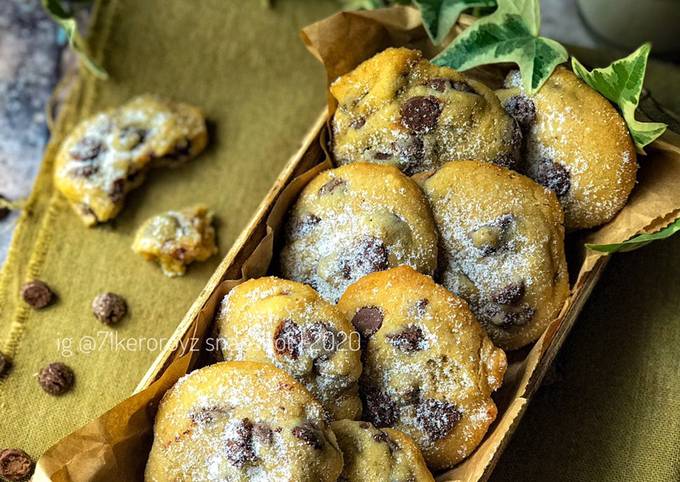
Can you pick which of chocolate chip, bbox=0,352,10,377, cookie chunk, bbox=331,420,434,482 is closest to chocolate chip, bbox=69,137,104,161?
chocolate chip, bbox=0,352,10,377

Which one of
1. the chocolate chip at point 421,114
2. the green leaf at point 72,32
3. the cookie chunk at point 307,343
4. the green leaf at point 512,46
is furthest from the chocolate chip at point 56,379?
the green leaf at point 512,46

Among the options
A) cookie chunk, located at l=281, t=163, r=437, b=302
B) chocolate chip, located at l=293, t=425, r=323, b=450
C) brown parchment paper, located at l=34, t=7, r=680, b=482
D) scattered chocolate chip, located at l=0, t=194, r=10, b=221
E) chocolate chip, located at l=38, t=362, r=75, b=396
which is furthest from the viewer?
scattered chocolate chip, located at l=0, t=194, r=10, b=221

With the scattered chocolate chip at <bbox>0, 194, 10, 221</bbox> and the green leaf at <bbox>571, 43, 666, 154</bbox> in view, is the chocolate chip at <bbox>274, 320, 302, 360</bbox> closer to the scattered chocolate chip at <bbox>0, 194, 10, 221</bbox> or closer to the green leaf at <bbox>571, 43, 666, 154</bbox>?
the green leaf at <bbox>571, 43, 666, 154</bbox>

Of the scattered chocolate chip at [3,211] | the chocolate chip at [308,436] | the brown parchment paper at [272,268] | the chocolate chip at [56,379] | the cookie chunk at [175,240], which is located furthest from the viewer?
the scattered chocolate chip at [3,211]

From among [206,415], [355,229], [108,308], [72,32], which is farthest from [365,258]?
[72,32]

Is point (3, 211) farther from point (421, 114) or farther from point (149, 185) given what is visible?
point (421, 114)

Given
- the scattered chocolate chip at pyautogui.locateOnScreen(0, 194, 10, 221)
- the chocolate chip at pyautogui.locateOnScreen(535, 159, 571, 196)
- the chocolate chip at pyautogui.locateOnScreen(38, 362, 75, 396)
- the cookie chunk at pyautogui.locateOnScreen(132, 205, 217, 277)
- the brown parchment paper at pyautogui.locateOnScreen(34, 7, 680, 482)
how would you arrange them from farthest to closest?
the scattered chocolate chip at pyautogui.locateOnScreen(0, 194, 10, 221) → the cookie chunk at pyautogui.locateOnScreen(132, 205, 217, 277) → the chocolate chip at pyautogui.locateOnScreen(38, 362, 75, 396) → the chocolate chip at pyautogui.locateOnScreen(535, 159, 571, 196) → the brown parchment paper at pyautogui.locateOnScreen(34, 7, 680, 482)

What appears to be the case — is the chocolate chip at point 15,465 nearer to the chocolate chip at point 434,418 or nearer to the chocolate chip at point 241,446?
the chocolate chip at point 241,446
